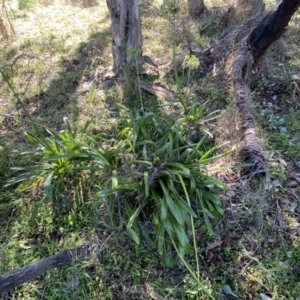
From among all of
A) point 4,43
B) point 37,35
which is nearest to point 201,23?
point 37,35

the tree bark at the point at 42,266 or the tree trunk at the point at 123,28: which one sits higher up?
the tree trunk at the point at 123,28

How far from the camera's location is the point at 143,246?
2090mm

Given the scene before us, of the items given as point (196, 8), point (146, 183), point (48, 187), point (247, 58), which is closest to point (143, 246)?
point (146, 183)

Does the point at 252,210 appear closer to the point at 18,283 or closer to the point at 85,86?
the point at 18,283

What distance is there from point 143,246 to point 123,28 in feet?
8.35

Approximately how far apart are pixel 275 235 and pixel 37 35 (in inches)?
186

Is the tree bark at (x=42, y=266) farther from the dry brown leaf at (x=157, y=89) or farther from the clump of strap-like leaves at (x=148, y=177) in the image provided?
the dry brown leaf at (x=157, y=89)

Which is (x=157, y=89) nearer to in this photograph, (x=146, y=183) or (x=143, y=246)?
(x=146, y=183)

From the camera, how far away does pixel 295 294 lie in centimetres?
181

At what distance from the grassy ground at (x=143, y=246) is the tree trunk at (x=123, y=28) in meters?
0.41

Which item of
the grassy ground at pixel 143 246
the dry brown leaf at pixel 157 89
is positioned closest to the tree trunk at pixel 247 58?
the grassy ground at pixel 143 246

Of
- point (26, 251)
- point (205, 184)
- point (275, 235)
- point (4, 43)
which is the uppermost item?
point (4, 43)

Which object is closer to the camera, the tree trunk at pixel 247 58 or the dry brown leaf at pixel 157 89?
the tree trunk at pixel 247 58

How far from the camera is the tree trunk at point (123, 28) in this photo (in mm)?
3346
